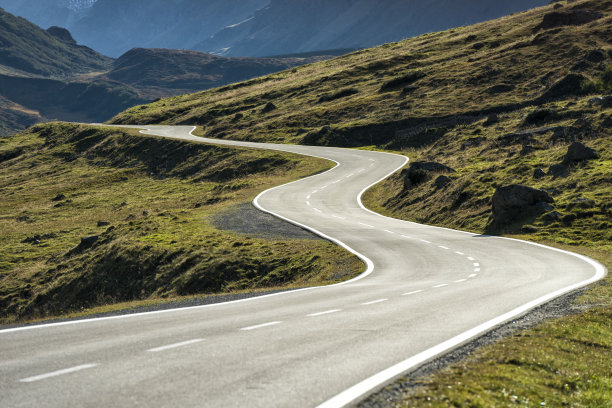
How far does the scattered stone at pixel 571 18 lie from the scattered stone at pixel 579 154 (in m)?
65.6

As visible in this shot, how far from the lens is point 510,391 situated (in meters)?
6.86

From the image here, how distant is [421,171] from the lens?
121ft

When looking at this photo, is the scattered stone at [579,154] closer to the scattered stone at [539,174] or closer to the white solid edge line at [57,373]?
the scattered stone at [539,174]

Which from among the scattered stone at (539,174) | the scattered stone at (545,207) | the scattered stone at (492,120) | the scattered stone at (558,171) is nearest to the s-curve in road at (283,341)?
the scattered stone at (545,207)

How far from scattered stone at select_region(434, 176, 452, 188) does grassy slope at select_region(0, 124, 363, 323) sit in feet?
42.4

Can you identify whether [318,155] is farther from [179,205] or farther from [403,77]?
[403,77]

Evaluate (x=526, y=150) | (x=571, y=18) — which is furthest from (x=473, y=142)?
(x=571, y=18)

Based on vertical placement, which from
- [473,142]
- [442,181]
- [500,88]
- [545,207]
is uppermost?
[500,88]

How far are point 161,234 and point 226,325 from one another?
19419 millimetres

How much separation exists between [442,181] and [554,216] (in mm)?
9605

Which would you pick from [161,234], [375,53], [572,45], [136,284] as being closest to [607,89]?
[572,45]

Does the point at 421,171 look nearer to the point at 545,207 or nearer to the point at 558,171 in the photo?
the point at 558,171

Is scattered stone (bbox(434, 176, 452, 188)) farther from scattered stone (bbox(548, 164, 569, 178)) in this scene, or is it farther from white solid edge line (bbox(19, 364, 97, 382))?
white solid edge line (bbox(19, 364, 97, 382))

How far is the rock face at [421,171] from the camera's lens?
3678 cm
